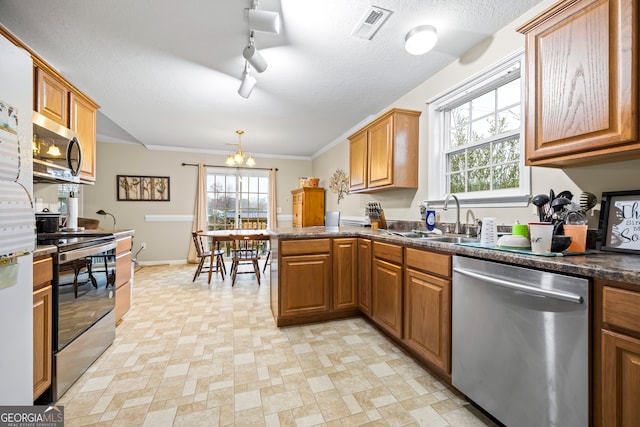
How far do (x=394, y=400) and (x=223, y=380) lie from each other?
1081mm

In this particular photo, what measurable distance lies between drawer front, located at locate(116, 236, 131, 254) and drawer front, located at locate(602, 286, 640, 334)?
3221mm

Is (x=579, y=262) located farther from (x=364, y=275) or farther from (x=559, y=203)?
(x=364, y=275)

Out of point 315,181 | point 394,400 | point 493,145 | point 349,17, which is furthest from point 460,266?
point 315,181

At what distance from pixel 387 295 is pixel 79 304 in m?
2.19

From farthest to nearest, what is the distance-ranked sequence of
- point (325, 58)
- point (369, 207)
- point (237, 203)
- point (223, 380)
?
point (237, 203) → point (369, 207) → point (325, 58) → point (223, 380)

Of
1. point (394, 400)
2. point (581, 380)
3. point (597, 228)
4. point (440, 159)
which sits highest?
point (440, 159)

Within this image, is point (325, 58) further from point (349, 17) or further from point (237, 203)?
point (237, 203)

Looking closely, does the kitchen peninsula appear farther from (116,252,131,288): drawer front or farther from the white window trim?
(116,252,131,288): drawer front

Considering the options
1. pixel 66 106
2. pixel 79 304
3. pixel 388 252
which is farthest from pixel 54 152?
pixel 388 252

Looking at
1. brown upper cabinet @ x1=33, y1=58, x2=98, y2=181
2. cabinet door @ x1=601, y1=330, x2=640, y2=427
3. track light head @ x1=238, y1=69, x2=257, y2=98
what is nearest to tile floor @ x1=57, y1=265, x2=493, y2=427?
cabinet door @ x1=601, y1=330, x2=640, y2=427

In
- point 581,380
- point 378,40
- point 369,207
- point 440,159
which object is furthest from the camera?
point 369,207

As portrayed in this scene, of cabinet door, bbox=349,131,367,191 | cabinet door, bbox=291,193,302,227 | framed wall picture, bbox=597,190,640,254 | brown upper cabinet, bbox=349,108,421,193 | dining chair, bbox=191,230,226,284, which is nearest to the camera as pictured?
framed wall picture, bbox=597,190,640,254

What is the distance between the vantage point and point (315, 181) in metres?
5.43

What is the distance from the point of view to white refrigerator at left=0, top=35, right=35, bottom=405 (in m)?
1.09
